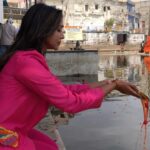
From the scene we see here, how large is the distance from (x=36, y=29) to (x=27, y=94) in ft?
1.10

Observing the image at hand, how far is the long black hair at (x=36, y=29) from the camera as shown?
7.60ft

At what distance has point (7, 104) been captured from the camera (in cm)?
222

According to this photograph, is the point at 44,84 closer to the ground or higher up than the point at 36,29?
closer to the ground

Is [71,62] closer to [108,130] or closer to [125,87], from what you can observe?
[108,130]

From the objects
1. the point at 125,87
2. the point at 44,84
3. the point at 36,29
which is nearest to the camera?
the point at 44,84

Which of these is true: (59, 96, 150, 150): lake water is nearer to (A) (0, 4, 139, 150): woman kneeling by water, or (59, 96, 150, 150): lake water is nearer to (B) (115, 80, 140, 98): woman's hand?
(B) (115, 80, 140, 98): woman's hand

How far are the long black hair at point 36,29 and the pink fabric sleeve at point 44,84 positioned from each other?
121 mm

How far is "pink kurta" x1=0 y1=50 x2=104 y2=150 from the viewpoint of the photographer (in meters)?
2.20

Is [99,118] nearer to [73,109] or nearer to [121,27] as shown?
[73,109]

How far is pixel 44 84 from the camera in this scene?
2.19 m

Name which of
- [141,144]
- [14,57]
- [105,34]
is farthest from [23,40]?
[105,34]

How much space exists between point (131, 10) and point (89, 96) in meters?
88.8

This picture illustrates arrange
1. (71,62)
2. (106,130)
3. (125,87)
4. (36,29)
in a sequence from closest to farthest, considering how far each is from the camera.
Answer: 1. (36,29)
2. (125,87)
3. (106,130)
4. (71,62)

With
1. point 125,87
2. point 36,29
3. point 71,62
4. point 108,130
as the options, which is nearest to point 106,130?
point 108,130
